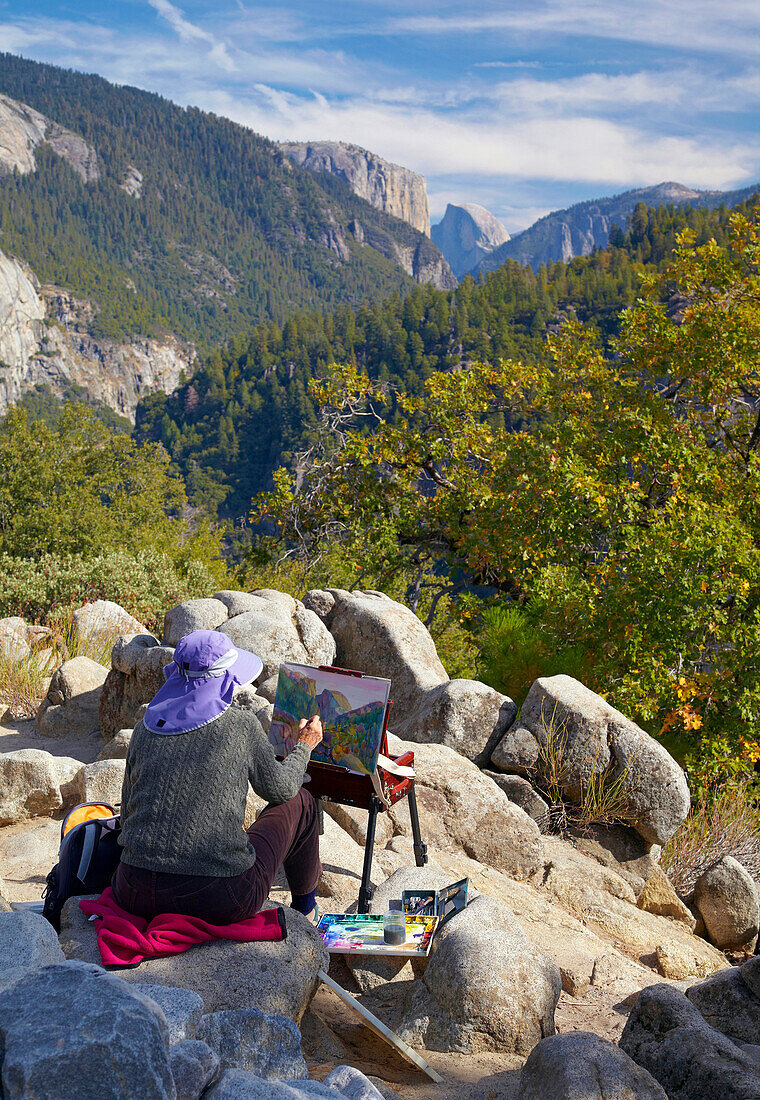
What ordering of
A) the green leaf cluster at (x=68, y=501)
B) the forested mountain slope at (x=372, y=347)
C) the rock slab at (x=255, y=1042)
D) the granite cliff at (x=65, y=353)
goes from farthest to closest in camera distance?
1. the granite cliff at (x=65, y=353)
2. the forested mountain slope at (x=372, y=347)
3. the green leaf cluster at (x=68, y=501)
4. the rock slab at (x=255, y=1042)

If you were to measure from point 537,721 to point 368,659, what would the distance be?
221 cm

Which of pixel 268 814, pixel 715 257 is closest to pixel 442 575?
pixel 715 257

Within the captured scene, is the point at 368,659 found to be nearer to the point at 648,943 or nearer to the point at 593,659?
the point at 593,659

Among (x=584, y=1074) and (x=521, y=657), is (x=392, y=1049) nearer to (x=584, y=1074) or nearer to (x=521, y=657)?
(x=584, y=1074)

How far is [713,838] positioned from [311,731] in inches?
174

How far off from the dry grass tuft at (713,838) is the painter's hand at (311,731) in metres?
3.89

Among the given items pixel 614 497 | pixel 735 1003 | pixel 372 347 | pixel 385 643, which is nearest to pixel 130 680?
pixel 385 643

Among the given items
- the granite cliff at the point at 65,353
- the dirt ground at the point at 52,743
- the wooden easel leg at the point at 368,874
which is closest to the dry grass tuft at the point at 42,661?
the dirt ground at the point at 52,743

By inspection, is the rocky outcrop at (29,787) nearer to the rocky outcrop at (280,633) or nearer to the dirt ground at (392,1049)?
the dirt ground at (392,1049)

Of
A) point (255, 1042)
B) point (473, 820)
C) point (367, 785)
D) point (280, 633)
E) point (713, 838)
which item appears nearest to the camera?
point (255, 1042)

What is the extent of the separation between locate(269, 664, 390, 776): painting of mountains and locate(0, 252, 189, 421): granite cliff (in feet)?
541

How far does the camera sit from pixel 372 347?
346 ft

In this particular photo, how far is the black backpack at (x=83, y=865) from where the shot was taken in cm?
354

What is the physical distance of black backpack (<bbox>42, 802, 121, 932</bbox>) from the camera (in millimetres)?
3543
